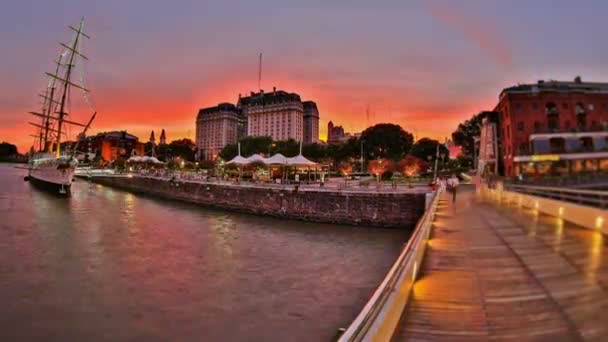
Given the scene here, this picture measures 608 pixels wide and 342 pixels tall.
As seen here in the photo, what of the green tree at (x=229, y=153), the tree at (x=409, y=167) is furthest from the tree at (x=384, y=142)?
the green tree at (x=229, y=153)

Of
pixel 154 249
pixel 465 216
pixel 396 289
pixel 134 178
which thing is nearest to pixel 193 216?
pixel 154 249

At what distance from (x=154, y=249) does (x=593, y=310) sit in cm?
2258

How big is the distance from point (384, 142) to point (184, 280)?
8630 centimetres

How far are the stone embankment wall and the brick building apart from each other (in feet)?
99.6

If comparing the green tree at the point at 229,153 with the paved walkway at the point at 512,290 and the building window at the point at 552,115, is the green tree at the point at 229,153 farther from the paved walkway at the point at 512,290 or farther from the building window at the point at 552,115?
the paved walkway at the point at 512,290

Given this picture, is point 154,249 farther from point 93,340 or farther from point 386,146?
point 386,146

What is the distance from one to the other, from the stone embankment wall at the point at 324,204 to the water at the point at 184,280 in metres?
2.35

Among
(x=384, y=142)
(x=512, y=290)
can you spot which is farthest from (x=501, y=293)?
(x=384, y=142)

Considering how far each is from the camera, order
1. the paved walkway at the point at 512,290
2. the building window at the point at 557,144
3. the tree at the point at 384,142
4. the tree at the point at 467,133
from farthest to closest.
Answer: the tree at the point at 384,142 → the tree at the point at 467,133 → the building window at the point at 557,144 → the paved walkway at the point at 512,290

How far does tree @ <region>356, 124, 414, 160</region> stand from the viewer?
9756cm

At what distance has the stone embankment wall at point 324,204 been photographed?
3219 cm

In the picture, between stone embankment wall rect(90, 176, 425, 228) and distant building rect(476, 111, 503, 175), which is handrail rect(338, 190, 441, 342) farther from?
distant building rect(476, 111, 503, 175)

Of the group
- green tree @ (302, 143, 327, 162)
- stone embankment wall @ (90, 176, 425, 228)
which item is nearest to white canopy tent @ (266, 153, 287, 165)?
stone embankment wall @ (90, 176, 425, 228)

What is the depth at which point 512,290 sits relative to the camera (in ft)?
24.0
